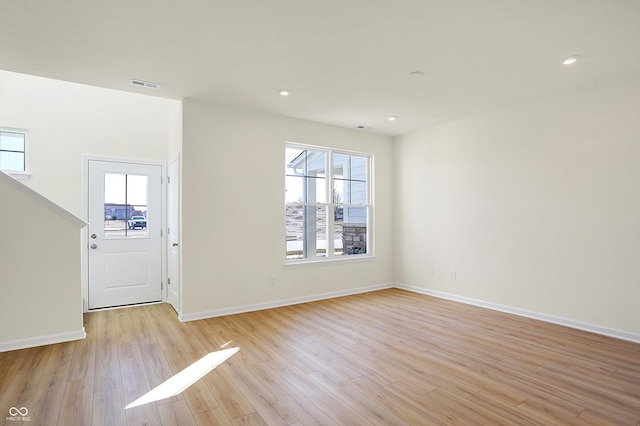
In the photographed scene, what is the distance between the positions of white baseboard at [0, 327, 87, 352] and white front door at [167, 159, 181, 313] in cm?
106

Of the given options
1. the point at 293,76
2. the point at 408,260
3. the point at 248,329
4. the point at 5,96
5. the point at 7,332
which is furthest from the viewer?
the point at 408,260

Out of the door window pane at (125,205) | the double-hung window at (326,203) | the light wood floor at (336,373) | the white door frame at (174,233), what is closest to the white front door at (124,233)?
the door window pane at (125,205)

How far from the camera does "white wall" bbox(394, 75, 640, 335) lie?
3.46 meters

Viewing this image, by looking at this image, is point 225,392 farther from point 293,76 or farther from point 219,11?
point 293,76

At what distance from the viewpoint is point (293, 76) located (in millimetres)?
3453

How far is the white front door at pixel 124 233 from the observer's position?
4.56 metres

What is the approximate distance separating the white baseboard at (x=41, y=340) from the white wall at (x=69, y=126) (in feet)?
5.92

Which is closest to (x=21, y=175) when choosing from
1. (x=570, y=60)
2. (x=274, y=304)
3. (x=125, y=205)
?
(x=125, y=205)

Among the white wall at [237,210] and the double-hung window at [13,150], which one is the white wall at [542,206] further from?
the double-hung window at [13,150]

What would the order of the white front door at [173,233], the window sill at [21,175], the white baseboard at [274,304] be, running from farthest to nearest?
the white front door at [173,233], the window sill at [21,175], the white baseboard at [274,304]

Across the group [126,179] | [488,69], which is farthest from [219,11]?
[126,179]

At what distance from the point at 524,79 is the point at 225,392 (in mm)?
4066
